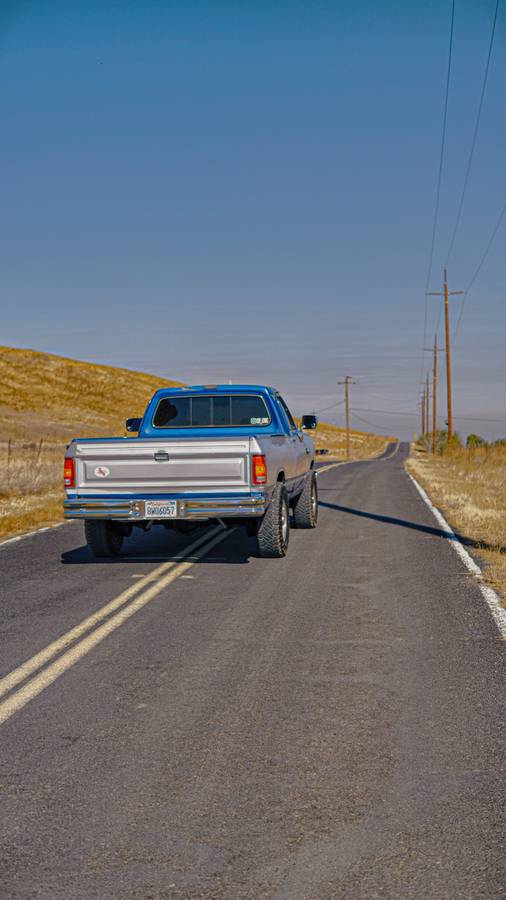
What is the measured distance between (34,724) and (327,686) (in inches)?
73.9

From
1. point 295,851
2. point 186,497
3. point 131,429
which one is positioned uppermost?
point 131,429

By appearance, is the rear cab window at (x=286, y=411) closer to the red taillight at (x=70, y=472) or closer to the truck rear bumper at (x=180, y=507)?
the truck rear bumper at (x=180, y=507)

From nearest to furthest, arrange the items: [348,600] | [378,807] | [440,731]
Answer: [378,807]
[440,731]
[348,600]

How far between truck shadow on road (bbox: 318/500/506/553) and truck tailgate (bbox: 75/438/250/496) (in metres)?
3.93

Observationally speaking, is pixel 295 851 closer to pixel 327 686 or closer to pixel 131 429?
pixel 327 686

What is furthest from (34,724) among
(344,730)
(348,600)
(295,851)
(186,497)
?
(186,497)

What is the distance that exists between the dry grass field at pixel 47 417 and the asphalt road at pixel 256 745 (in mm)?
7730

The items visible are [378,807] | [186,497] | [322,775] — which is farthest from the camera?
[186,497]

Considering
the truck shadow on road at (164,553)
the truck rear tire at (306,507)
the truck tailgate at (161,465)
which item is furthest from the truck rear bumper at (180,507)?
the truck rear tire at (306,507)

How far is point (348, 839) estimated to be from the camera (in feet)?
11.9

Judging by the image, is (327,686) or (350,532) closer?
(327,686)

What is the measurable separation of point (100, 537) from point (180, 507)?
55.5 inches

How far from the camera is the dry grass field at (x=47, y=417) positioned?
64.6 feet

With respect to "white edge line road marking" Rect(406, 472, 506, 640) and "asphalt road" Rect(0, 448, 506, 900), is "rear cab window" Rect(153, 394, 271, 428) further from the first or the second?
"asphalt road" Rect(0, 448, 506, 900)
